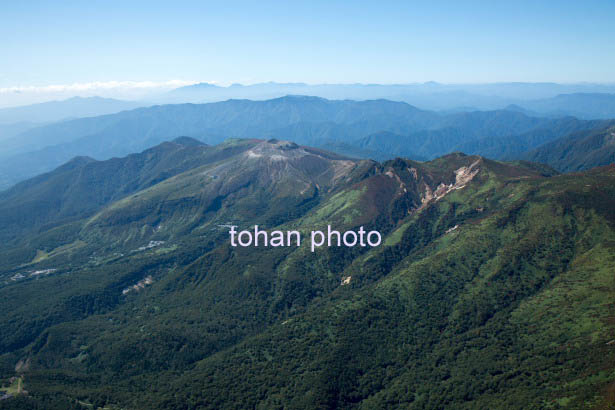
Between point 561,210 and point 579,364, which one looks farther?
point 561,210

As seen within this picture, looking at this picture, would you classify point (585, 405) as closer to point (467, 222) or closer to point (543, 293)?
point (543, 293)

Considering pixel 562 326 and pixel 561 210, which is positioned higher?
pixel 561 210

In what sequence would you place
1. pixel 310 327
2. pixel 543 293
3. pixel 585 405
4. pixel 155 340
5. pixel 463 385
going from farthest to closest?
1. pixel 155 340
2. pixel 310 327
3. pixel 543 293
4. pixel 463 385
5. pixel 585 405

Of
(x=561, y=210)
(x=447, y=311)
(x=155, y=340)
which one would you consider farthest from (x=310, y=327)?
(x=561, y=210)

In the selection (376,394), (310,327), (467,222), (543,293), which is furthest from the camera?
(467,222)

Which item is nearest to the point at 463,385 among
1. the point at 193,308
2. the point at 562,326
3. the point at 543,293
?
the point at 562,326

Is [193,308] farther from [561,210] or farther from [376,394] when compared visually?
[561,210]

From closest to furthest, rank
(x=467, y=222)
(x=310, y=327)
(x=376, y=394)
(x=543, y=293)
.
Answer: (x=376, y=394), (x=543, y=293), (x=310, y=327), (x=467, y=222)

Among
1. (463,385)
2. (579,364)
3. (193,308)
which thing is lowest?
(193,308)

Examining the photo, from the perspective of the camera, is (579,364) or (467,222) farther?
(467,222)
